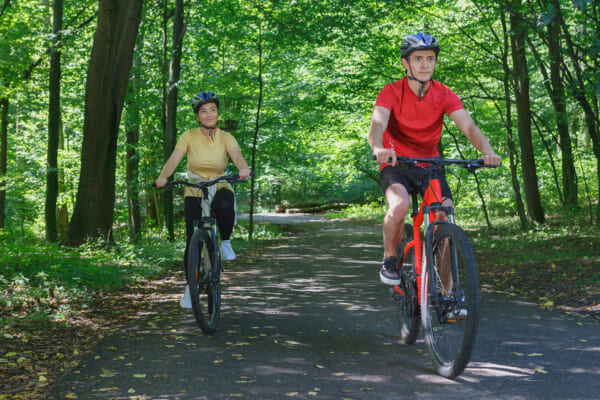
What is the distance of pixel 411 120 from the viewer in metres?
4.36

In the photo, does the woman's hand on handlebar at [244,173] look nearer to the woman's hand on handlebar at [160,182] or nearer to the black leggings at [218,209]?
the black leggings at [218,209]

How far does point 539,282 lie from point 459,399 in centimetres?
534

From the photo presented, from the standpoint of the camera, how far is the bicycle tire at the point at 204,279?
5062 millimetres

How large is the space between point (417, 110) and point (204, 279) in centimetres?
256

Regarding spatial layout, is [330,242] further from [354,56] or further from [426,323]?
[426,323]

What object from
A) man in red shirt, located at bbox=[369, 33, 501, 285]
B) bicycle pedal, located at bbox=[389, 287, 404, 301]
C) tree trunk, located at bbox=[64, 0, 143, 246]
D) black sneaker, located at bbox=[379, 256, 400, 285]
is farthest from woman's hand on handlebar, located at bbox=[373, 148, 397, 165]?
tree trunk, located at bbox=[64, 0, 143, 246]

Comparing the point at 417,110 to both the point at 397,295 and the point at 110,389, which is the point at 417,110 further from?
the point at 110,389

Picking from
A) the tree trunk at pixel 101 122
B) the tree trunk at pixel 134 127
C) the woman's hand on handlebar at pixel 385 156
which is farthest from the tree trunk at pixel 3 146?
the woman's hand on handlebar at pixel 385 156

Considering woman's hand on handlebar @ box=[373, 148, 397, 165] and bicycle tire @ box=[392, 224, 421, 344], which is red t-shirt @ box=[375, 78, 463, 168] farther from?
bicycle tire @ box=[392, 224, 421, 344]

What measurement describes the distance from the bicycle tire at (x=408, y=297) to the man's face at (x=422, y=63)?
1222mm

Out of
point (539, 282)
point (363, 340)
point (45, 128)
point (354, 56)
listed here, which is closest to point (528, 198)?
point (354, 56)

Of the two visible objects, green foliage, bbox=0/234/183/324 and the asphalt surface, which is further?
green foliage, bbox=0/234/183/324

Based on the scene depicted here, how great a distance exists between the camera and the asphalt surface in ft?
11.8

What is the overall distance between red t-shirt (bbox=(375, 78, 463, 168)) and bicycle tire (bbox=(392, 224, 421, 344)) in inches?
28.1
